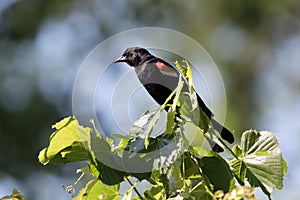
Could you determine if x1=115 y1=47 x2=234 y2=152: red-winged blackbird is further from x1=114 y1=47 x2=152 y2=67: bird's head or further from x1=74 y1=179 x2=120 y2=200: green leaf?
x1=74 y1=179 x2=120 y2=200: green leaf

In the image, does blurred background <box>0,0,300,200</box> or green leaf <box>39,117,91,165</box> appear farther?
blurred background <box>0,0,300,200</box>

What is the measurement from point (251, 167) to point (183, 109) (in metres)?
0.12

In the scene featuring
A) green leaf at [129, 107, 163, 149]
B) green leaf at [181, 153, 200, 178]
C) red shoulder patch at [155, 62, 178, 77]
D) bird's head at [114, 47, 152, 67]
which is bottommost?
green leaf at [181, 153, 200, 178]

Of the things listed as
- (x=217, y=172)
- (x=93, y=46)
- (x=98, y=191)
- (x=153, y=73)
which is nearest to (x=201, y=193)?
(x=217, y=172)

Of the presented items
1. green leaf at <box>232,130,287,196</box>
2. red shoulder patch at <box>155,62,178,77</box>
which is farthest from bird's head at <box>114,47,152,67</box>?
green leaf at <box>232,130,287,196</box>

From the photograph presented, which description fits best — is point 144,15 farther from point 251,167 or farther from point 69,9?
point 251,167

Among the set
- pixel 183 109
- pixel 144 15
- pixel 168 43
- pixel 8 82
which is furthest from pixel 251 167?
pixel 144 15

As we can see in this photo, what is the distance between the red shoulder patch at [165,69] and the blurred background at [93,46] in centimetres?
301

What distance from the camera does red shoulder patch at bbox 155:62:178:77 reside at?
5.01 feet

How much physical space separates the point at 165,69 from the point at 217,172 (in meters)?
0.76

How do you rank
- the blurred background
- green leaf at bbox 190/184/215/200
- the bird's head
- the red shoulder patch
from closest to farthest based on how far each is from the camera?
1. green leaf at bbox 190/184/215/200
2. the red shoulder patch
3. the bird's head
4. the blurred background

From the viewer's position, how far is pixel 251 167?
0.91 metres

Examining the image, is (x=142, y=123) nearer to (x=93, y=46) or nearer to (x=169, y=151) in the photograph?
(x=169, y=151)

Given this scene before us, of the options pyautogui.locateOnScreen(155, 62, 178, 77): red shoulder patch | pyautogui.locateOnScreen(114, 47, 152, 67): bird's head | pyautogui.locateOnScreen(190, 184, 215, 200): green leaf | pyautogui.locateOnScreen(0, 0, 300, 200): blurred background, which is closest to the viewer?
pyautogui.locateOnScreen(190, 184, 215, 200): green leaf
